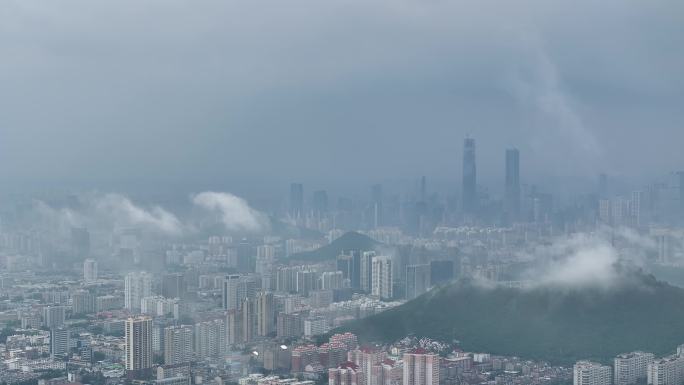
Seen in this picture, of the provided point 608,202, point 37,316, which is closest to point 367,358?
point 608,202

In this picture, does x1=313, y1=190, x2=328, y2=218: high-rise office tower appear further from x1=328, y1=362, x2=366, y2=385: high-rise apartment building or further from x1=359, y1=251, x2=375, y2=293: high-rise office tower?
x1=328, y1=362, x2=366, y2=385: high-rise apartment building

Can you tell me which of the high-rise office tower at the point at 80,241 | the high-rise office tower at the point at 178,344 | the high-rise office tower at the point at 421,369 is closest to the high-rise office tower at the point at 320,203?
the high-rise office tower at the point at 80,241

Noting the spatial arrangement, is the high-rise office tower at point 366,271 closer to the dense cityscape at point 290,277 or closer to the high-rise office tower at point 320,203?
the dense cityscape at point 290,277

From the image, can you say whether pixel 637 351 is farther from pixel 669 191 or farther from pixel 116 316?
pixel 116 316

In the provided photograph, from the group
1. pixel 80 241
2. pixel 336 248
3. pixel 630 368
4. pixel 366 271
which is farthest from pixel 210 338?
pixel 80 241

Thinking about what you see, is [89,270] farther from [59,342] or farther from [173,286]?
[59,342]

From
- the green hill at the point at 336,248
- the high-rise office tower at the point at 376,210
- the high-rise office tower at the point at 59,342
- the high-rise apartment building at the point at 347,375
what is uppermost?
the high-rise office tower at the point at 376,210
